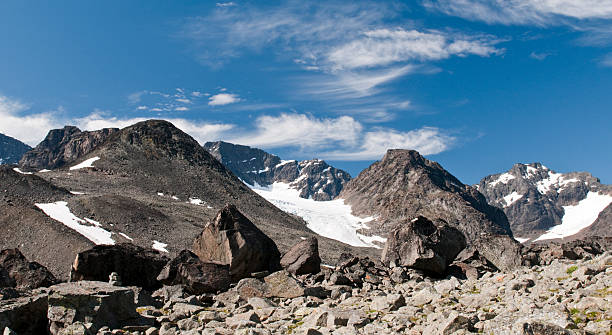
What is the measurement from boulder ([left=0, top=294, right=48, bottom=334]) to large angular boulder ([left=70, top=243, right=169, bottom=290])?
10280mm

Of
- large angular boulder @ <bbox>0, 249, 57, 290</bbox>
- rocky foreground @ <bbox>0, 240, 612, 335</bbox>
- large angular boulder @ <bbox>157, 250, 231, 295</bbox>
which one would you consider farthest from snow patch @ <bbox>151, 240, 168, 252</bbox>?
rocky foreground @ <bbox>0, 240, 612, 335</bbox>

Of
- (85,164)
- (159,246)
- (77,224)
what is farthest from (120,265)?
(85,164)

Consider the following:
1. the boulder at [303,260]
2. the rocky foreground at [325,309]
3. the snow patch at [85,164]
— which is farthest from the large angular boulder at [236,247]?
the snow patch at [85,164]

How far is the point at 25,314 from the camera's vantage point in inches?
531

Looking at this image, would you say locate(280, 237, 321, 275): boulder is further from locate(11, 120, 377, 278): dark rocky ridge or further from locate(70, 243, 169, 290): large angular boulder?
locate(11, 120, 377, 278): dark rocky ridge

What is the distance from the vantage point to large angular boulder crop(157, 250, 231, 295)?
22547 millimetres

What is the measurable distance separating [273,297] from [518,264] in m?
20.3

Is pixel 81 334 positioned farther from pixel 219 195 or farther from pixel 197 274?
pixel 219 195

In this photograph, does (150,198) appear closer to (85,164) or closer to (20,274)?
(85,164)

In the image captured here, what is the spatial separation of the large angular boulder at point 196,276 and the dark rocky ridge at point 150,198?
26438mm

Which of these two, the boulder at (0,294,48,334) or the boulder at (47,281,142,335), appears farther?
the boulder at (47,281,142,335)

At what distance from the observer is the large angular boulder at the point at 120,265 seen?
24.2 m

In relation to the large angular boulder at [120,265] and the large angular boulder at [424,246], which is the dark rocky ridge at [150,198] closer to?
the large angular boulder at [120,265]

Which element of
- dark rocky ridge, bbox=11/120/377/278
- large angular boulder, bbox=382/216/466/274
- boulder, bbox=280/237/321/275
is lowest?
boulder, bbox=280/237/321/275
